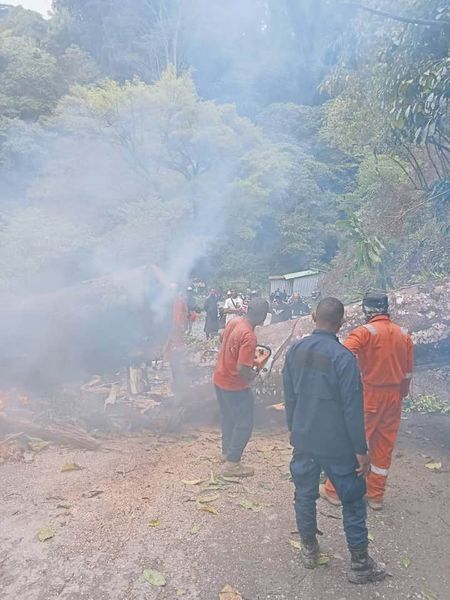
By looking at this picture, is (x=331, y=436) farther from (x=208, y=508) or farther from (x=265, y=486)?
(x=265, y=486)

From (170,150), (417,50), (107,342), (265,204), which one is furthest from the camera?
(265,204)

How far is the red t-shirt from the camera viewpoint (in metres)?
4.36

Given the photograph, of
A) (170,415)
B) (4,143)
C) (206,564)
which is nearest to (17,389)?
(170,415)

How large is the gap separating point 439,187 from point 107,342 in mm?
4983

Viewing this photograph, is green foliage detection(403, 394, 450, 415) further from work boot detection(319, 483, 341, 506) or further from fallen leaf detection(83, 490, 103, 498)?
fallen leaf detection(83, 490, 103, 498)

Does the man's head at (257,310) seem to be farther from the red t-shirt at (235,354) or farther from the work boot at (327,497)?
the work boot at (327,497)

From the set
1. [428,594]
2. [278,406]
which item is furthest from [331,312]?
[278,406]

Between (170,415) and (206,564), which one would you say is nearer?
(206,564)

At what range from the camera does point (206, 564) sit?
3.19 meters

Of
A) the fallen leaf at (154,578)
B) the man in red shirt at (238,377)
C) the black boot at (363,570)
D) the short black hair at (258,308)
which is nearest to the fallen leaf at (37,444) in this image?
the man in red shirt at (238,377)

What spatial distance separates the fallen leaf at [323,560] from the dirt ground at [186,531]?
56 mm

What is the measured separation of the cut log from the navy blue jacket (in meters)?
2.89

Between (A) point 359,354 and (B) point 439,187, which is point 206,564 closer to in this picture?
(A) point 359,354

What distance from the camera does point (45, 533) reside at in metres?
3.53
